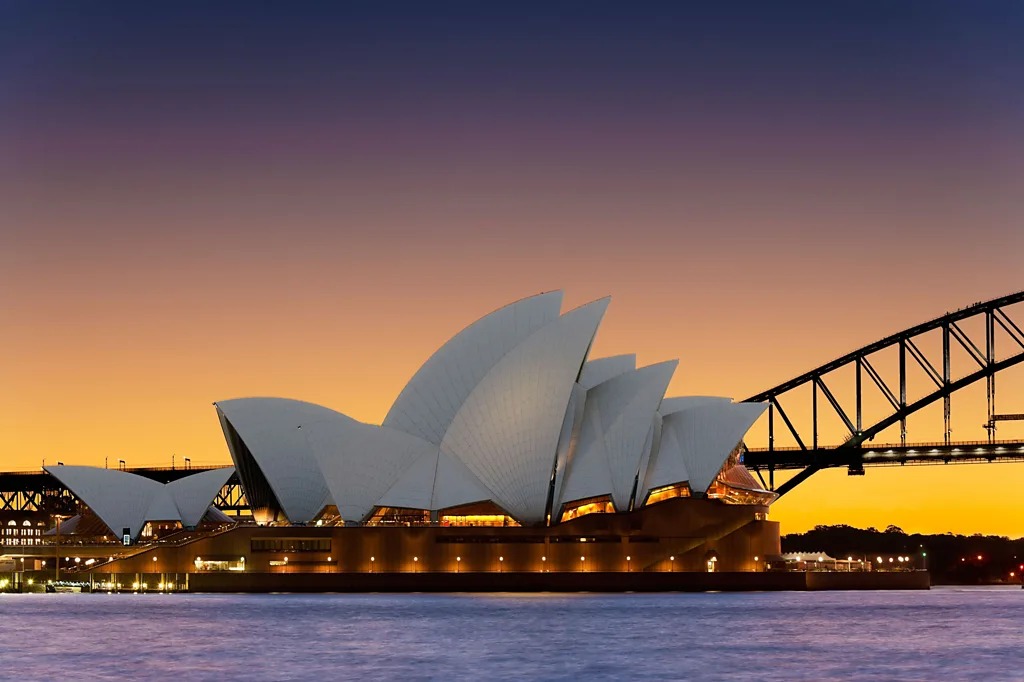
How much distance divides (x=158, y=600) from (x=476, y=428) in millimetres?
23690

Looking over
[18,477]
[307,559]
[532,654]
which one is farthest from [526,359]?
[18,477]

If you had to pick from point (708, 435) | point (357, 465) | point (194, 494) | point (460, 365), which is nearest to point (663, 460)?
point (708, 435)

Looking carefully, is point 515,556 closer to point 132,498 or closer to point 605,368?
point 605,368

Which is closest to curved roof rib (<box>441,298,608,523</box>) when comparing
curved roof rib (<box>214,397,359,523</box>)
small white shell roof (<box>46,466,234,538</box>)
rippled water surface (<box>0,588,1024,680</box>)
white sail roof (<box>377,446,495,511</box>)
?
white sail roof (<box>377,446,495,511</box>)

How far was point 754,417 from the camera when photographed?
383 feet

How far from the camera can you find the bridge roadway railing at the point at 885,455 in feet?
461

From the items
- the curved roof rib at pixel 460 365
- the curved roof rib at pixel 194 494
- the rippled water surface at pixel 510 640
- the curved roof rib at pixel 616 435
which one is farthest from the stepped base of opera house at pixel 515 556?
the curved roof rib at pixel 194 494

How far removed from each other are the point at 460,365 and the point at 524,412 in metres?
6.54

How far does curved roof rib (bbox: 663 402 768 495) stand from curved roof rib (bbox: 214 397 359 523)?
25687 millimetres

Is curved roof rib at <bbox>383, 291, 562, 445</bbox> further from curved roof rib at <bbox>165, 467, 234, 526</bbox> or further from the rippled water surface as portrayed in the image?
curved roof rib at <bbox>165, 467, 234, 526</bbox>

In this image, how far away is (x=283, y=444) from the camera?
12100cm

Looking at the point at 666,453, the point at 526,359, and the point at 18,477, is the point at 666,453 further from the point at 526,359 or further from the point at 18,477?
the point at 18,477

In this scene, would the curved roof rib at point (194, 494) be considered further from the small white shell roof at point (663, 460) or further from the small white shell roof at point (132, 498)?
the small white shell roof at point (663, 460)

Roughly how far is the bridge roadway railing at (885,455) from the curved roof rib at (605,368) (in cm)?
2872
